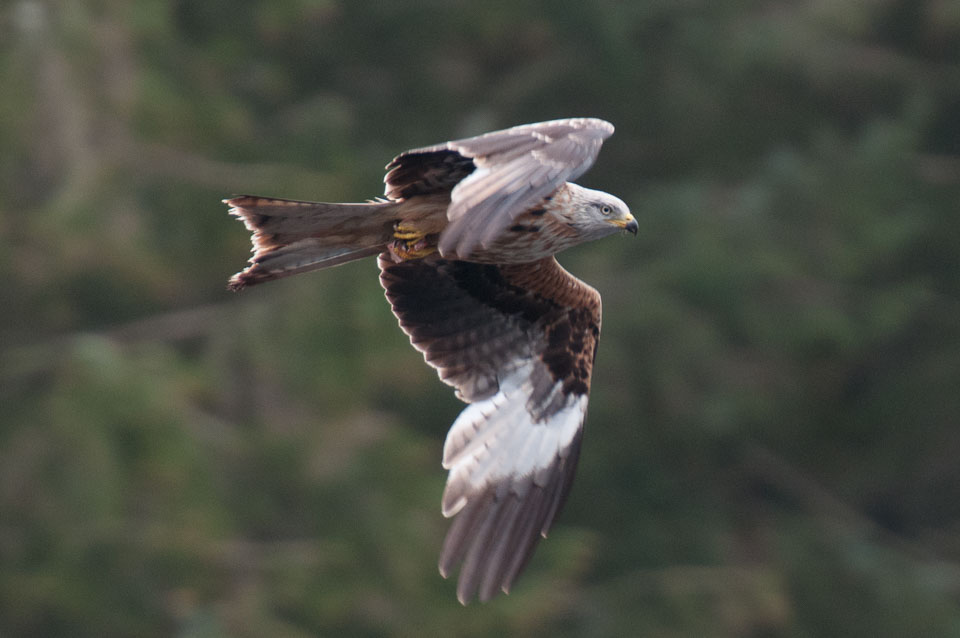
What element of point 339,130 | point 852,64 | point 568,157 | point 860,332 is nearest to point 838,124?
point 852,64

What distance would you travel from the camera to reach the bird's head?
21.9ft

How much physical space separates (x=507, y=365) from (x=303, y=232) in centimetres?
144

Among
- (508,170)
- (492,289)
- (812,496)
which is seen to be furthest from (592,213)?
(812,496)

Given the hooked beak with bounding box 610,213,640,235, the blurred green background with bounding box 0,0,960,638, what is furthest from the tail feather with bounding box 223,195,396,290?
the blurred green background with bounding box 0,0,960,638

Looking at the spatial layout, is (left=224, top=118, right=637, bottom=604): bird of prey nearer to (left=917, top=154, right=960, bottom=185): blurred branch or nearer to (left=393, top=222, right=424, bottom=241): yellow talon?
(left=393, top=222, right=424, bottom=241): yellow talon

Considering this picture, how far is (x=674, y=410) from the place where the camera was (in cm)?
1661

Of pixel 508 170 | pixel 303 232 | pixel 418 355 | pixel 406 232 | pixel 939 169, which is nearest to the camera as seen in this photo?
pixel 508 170

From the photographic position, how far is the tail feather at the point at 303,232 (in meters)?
6.45

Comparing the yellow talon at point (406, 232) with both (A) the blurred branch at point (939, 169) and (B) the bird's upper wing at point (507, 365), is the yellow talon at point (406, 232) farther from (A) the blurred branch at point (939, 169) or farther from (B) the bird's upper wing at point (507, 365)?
(A) the blurred branch at point (939, 169)

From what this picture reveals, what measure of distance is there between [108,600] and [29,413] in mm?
1657

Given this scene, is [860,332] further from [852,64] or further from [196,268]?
[196,268]

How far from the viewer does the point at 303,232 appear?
260 inches

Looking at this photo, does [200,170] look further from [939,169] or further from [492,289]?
[939,169]

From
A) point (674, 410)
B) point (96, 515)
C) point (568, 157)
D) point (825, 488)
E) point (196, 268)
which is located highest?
point (568, 157)
